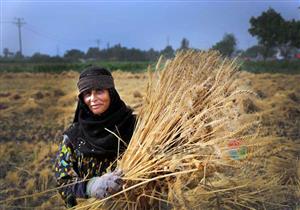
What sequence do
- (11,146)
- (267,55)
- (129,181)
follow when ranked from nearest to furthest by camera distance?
(129,181) → (11,146) → (267,55)

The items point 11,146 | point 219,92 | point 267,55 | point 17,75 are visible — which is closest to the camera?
point 219,92

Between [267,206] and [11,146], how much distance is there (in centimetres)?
794

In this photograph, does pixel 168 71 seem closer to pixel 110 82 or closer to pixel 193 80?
pixel 193 80

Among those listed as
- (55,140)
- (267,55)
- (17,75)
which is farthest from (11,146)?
(17,75)

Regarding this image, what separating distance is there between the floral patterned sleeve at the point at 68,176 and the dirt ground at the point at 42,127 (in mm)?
151

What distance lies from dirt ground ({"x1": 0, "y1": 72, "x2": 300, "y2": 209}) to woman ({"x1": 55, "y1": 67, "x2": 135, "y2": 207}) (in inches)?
10.2

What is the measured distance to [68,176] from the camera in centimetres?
243

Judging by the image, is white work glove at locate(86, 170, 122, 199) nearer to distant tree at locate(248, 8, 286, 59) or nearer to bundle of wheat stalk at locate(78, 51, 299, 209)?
bundle of wheat stalk at locate(78, 51, 299, 209)

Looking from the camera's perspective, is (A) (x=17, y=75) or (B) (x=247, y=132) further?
(A) (x=17, y=75)

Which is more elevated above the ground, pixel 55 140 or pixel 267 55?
pixel 267 55

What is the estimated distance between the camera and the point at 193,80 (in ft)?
8.55

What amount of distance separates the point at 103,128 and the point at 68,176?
275 millimetres

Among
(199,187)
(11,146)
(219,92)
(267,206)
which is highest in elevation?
(219,92)

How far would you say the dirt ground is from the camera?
557 centimetres
